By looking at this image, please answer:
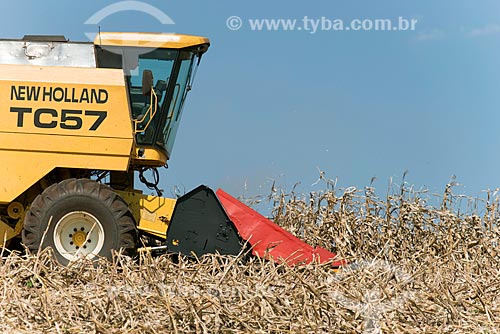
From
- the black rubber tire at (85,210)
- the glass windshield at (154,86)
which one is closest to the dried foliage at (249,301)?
the black rubber tire at (85,210)

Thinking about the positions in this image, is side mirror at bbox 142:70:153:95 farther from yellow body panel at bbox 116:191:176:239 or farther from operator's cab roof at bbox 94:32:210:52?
yellow body panel at bbox 116:191:176:239

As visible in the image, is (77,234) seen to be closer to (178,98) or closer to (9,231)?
(9,231)

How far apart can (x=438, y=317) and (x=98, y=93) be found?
154 inches

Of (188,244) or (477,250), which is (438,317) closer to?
(188,244)

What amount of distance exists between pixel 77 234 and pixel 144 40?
5.95 ft

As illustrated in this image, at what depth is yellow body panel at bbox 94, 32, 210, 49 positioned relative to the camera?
304 inches

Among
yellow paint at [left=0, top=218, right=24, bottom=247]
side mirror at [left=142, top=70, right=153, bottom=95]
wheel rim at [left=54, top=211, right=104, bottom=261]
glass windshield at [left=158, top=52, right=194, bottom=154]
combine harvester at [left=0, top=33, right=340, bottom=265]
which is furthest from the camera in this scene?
glass windshield at [left=158, top=52, right=194, bottom=154]

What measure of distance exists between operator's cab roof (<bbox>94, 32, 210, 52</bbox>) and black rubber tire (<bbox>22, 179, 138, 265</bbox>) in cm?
135

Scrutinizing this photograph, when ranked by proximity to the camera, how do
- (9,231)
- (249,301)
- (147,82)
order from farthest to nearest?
(147,82) → (9,231) → (249,301)

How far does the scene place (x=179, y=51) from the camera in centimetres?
780

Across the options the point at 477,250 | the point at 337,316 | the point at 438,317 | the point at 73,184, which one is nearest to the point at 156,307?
the point at 337,316

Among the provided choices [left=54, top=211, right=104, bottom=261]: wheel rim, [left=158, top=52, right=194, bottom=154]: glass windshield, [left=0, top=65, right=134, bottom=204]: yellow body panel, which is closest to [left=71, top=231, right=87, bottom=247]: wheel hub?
[left=54, top=211, right=104, bottom=261]: wheel rim

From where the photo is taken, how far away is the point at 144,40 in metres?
7.71

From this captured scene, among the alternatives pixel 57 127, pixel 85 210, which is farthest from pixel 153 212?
pixel 57 127
